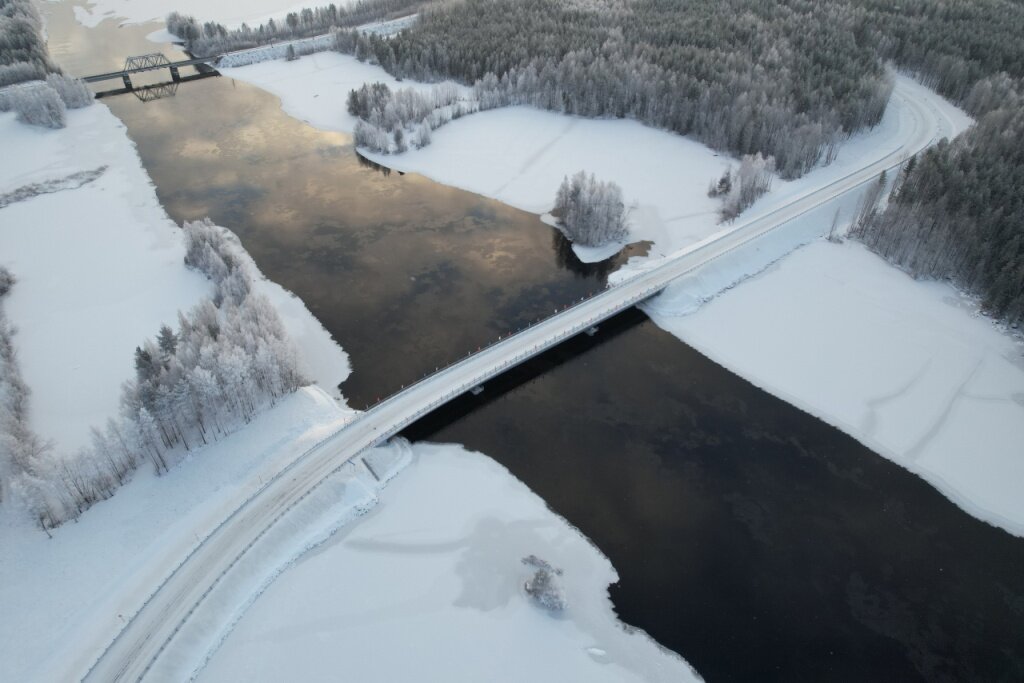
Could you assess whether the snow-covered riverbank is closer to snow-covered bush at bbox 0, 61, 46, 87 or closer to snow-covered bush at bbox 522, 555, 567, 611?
snow-covered bush at bbox 522, 555, 567, 611

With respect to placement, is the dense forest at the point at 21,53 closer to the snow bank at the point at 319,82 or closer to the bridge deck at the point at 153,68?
the bridge deck at the point at 153,68

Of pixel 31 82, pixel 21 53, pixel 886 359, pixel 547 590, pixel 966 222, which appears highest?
pixel 21 53

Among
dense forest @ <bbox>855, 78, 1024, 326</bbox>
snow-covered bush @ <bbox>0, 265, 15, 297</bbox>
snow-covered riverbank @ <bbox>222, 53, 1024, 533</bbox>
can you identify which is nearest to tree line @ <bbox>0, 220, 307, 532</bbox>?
snow-covered bush @ <bbox>0, 265, 15, 297</bbox>

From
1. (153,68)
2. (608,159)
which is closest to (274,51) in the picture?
(153,68)

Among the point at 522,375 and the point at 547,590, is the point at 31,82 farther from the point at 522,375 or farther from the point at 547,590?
the point at 547,590

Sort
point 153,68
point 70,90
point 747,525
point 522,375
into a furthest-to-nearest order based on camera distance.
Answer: point 153,68 < point 70,90 < point 522,375 < point 747,525

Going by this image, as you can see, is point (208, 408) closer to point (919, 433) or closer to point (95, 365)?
point (95, 365)
